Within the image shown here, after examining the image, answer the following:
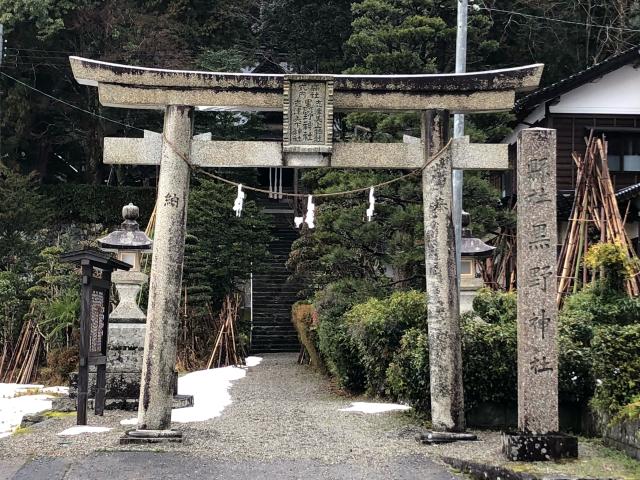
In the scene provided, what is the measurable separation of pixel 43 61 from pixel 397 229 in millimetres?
16067

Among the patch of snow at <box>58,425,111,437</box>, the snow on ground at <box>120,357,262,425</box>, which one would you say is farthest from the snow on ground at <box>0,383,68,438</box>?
the snow on ground at <box>120,357,262,425</box>

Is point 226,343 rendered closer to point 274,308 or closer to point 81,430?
point 274,308

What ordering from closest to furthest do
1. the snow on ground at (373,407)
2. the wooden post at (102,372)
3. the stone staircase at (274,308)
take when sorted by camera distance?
the wooden post at (102,372), the snow on ground at (373,407), the stone staircase at (274,308)

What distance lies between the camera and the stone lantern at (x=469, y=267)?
12625 mm

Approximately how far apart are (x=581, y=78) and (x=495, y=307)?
9575 millimetres

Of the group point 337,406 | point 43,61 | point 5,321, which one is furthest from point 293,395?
point 43,61

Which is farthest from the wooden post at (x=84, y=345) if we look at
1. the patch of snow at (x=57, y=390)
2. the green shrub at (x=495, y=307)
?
the green shrub at (x=495, y=307)

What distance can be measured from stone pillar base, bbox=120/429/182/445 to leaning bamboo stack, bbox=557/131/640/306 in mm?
8527

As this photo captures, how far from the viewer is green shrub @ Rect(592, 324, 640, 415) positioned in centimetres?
Answer: 773

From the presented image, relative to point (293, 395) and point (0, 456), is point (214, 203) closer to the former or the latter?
point (293, 395)

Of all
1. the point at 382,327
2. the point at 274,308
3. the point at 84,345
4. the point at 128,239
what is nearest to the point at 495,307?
the point at 382,327

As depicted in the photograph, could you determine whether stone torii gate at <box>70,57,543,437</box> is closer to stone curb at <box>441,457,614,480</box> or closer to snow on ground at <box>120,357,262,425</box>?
stone curb at <box>441,457,614,480</box>

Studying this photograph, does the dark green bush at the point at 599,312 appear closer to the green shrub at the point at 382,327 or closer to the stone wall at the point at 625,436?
the stone wall at the point at 625,436

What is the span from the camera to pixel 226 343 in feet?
65.1
